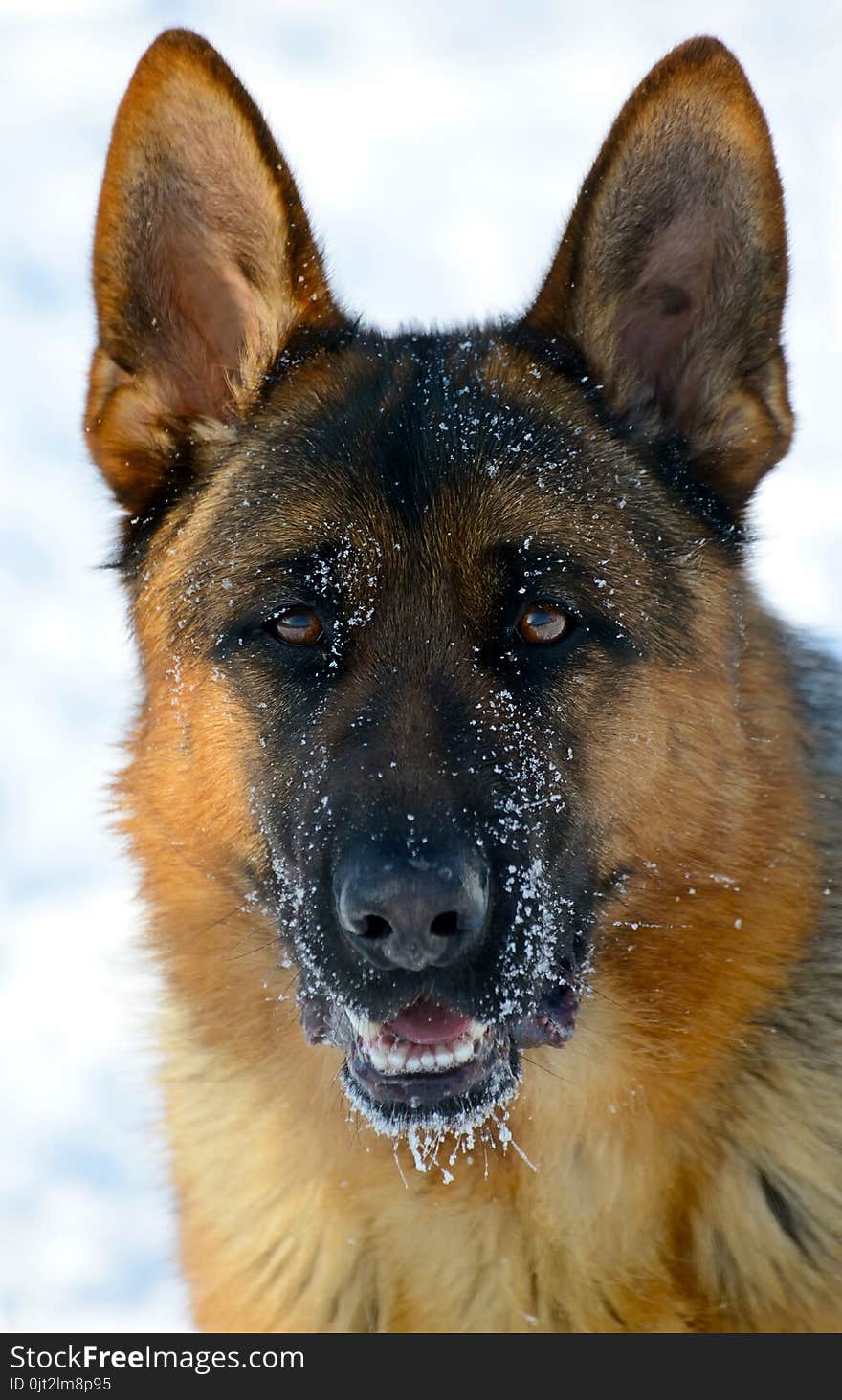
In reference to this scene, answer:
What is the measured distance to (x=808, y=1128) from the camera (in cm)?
369

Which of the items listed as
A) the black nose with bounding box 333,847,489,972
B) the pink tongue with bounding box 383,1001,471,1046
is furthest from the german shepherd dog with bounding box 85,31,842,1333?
the black nose with bounding box 333,847,489,972

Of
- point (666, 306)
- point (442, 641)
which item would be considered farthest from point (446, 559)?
point (666, 306)

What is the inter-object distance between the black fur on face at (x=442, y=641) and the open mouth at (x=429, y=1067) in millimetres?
63

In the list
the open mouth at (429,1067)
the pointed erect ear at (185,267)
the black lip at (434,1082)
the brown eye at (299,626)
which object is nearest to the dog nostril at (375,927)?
the open mouth at (429,1067)

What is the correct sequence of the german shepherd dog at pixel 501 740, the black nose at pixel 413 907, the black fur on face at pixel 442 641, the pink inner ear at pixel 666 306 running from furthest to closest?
the pink inner ear at pixel 666 306 < the german shepherd dog at pixel 501 740 < the black fur on face at pixel 442 641 < the black nose at pixel 413 907

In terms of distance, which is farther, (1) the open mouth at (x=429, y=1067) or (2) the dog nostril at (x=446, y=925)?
(1) the open mouth at (x=429, y=1067)

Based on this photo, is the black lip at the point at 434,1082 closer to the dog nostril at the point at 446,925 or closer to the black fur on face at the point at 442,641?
the black fur on face at the point at 442,641

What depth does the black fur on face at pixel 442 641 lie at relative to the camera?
3.22 m

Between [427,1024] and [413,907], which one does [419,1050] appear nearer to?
[427,1024]


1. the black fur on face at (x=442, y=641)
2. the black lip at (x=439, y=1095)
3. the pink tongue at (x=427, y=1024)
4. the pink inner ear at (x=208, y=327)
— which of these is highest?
the pink inner ear at (x=208, y=327)

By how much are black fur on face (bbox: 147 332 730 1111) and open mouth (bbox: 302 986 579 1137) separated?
0.06 m

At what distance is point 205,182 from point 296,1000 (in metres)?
2.14

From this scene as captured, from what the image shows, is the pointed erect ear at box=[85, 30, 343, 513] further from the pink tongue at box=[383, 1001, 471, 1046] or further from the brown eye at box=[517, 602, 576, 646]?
the pink tongue at box=[383, 1001, 471, 1046]
